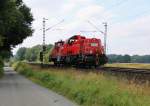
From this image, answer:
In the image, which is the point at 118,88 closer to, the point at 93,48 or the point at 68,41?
the point at 93,48

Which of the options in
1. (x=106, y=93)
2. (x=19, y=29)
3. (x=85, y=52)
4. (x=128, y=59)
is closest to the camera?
(x=106, y=93)

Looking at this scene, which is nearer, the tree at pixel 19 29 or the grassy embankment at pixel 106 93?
the grassy embankment at pixel 106 93

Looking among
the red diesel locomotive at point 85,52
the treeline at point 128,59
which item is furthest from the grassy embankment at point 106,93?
the treeline at point 128,59

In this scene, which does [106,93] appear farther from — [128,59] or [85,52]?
[128,59]

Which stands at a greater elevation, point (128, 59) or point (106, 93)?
point (128, 59)

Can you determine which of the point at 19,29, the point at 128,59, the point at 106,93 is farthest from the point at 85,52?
the point at 128,59

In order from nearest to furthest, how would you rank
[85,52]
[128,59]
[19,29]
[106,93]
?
[106,93], [85,52], [19,29], [128,59]

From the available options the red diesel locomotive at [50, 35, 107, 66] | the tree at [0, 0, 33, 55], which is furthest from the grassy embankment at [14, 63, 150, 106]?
the tree at [0, 0, 33, 55]

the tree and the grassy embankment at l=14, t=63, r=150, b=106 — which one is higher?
the tree

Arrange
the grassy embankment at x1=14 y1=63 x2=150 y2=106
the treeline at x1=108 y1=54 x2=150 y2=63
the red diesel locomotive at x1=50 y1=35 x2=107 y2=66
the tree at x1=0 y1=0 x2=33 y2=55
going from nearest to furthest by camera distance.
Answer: the grassy embankment at x1=14 y1=63 x2=150 y2=106 → the red diesel locomotive at x1=50 y1=35 x2=107 y2=66 → the tree at x1=0 y1=0 x2=33 y2=55 → the treeline at x1=108 y1=54 x2=150 y2=63

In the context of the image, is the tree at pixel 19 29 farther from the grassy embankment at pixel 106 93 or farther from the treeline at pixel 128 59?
the treeline at pixel 128 59

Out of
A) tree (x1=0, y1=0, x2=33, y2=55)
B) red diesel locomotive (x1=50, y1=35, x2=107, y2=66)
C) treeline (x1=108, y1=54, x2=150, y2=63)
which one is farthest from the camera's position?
treeline (x1=108, y1=54, x2=150, y2=63)

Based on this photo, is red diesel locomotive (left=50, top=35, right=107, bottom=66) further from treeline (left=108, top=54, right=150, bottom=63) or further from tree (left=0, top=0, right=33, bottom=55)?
treeline (left=108, top=54, right=150, bottom=63)

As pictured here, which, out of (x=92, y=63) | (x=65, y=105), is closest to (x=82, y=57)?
(x=92, y=63)
